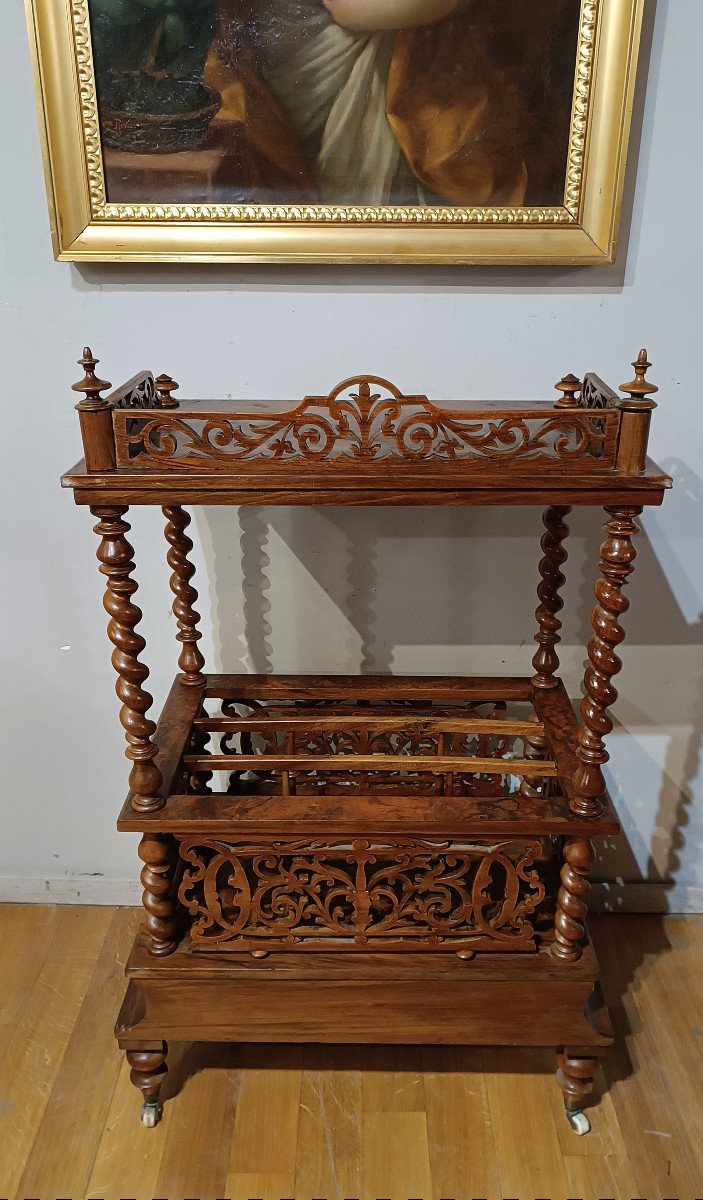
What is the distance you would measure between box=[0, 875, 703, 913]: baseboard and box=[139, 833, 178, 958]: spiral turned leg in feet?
2.06

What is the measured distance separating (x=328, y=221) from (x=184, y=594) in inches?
30.1

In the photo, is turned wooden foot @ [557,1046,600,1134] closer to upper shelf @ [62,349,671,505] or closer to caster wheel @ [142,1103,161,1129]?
caster wheel @ [142,1103,161,1129]

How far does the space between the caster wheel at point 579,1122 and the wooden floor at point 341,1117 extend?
0.02 meters

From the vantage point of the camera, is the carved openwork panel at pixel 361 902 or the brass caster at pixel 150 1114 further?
the brass caster at pixel 150 1114

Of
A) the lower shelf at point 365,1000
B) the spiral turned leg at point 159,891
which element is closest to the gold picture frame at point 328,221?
the spiral turned leg at point 159,891

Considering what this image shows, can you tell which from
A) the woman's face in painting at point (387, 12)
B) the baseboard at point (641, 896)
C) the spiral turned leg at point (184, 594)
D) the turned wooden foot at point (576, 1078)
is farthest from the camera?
the baseboard at point (641, 896)

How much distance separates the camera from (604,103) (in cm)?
149

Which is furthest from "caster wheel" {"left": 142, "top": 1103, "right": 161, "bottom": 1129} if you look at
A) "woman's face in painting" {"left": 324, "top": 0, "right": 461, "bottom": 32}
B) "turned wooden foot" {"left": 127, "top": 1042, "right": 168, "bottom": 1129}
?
"woman's face in painting" {"left": 324, "top": 0, "right": 461, "bottom": 32}

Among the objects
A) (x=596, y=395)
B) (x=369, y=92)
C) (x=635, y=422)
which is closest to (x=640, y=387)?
(x=635, y=422)

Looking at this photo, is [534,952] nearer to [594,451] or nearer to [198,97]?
[594,451]

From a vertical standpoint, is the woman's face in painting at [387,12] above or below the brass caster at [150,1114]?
above

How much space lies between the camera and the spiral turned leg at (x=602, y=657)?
130 centimetres

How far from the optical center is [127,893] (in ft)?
7.03

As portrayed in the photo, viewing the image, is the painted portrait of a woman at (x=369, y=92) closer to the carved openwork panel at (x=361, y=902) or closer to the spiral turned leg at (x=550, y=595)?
the spiral turned leg at (x=550, y=595)
